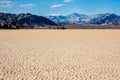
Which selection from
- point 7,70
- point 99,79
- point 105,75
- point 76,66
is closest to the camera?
point 99,79

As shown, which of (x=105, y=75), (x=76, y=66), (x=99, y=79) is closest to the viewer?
(x=99, y=79)

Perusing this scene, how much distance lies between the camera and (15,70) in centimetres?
1096

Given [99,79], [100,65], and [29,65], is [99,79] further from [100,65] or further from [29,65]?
[29,65]

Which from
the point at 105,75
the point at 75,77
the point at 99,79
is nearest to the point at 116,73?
the point at 105,75

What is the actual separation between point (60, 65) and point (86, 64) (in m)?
1.42

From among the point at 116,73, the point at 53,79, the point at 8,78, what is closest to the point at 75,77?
the point at 53,79

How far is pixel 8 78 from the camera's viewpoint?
945cm

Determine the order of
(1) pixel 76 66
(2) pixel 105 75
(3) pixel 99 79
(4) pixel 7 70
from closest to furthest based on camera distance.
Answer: (3) pixel 99 79 → (2) pixel 105 75 → (4) pixel 7 70 → (1) pixel 76 66

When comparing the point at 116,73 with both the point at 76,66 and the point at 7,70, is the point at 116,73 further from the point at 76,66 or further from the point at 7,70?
the point at 7,70

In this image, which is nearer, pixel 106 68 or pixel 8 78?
pixel 8 78

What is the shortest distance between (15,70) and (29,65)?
1.32 m

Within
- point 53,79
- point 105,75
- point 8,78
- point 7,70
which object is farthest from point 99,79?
point 7,70

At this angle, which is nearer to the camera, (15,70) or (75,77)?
(75,77)

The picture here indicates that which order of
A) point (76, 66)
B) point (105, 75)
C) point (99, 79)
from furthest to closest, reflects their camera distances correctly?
point (76, 66)
point (105, 75)
point (99, 79)
